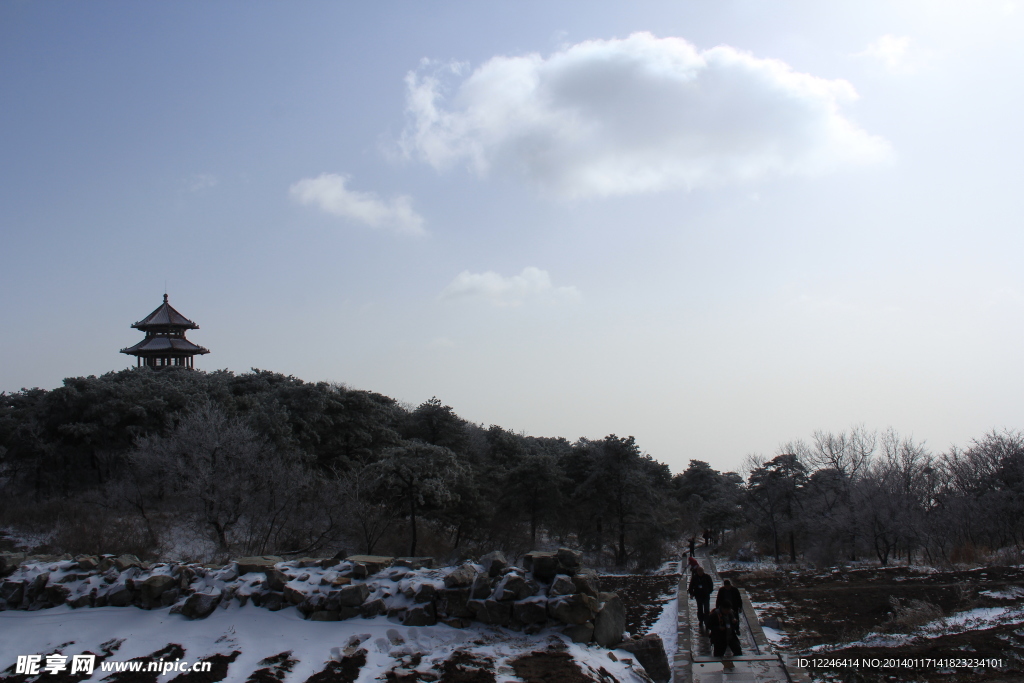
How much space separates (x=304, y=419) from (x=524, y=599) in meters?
25.3

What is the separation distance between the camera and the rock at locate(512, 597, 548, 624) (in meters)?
8.56

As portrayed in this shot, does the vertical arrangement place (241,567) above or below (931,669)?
above

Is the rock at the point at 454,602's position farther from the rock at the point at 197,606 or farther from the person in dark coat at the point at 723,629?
the person in dark coat at the point at 723,629

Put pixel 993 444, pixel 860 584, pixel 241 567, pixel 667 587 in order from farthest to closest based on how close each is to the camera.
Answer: pixel 993 444 → pixel 667 587 → pixel 860 584 → pixel 241 567

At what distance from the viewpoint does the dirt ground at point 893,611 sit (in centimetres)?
815

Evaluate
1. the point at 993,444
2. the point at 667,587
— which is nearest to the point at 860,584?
the point at 667,587

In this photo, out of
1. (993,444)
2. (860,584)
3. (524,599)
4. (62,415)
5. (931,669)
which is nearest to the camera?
(931,669)

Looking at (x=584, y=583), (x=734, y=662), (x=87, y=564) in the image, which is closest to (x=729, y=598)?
(x=734, y=662)

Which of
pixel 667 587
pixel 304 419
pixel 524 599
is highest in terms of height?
pixel 304 419

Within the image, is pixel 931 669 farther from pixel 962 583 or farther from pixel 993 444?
pixel 993 444

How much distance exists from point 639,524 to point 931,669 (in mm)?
22962

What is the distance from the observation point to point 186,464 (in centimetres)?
2091

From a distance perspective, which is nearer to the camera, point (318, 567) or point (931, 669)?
point (931, 669)

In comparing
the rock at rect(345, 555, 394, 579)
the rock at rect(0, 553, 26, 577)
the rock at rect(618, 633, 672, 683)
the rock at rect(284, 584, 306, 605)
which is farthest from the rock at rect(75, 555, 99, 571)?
the rock at rect(618, 633, 672, 683)
